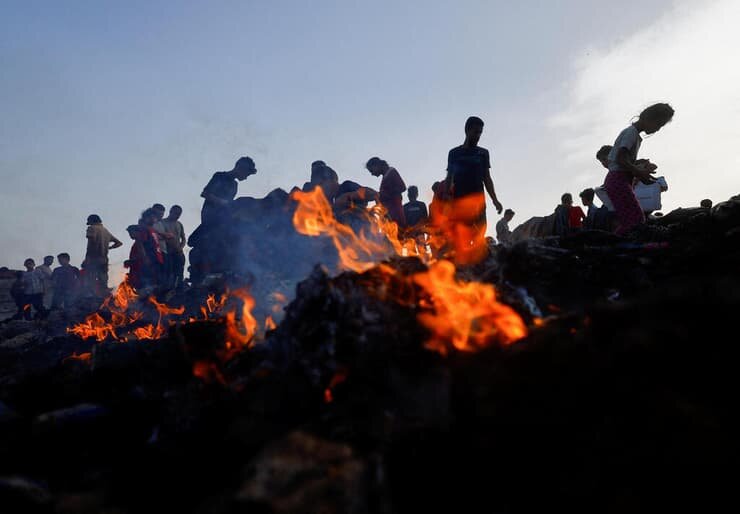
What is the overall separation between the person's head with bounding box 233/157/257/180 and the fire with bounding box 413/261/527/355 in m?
7.92

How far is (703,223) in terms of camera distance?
5871mm

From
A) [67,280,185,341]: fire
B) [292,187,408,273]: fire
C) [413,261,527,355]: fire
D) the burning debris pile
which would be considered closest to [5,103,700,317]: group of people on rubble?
[67,280,185,341]: fire

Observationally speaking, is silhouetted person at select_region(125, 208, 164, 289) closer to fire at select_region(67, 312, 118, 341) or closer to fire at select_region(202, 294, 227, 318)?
fire at select_region(67, 312, 118, 341)

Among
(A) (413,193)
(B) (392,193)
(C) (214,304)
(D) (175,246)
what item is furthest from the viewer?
(D) (175,246)

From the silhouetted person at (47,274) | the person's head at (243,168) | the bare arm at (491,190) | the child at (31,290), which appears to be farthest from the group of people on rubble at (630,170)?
the silhouetted person at (47,274)

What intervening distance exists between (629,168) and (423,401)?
594cm

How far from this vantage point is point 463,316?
3391mm

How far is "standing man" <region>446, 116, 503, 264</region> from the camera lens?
278 inches

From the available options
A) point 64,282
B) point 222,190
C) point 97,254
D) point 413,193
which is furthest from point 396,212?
point 64,282

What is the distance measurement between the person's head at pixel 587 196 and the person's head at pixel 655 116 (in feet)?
13.8

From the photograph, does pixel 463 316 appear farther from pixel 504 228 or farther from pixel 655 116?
pixel 504 228

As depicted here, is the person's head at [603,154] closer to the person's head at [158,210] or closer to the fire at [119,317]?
the fire at [119,317]

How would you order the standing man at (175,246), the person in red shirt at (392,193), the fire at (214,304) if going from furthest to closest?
1. the standing man at (175,246)
2. the fire at (214,304)
3. the person in red shirt at (392,193)

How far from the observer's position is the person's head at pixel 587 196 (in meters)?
10.8
